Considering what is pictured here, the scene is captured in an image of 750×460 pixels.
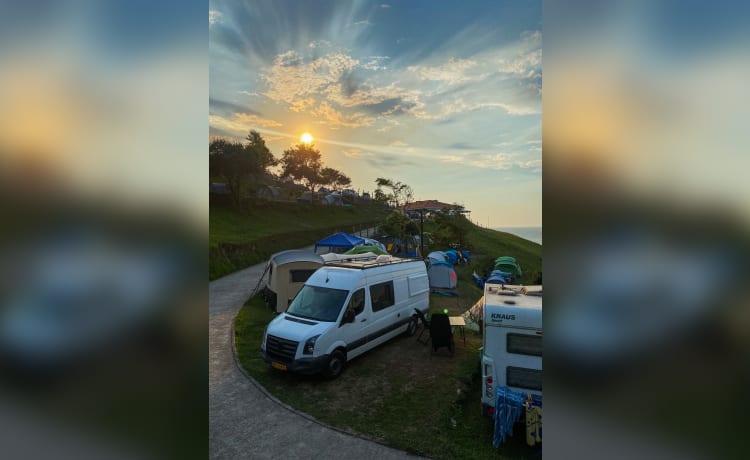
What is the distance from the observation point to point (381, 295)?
9.16m

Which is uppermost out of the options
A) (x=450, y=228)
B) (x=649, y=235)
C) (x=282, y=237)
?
(x=649, y=235)

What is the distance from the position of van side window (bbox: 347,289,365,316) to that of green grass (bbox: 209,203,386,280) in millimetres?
3305

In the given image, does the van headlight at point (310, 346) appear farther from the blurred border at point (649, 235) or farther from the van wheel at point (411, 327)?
the blurred border at point (649, 235)

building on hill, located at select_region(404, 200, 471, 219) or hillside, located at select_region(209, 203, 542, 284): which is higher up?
building on hill, located at select_region(404, 200, 471, 219)

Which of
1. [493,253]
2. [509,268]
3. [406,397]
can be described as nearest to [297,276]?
[406,397]

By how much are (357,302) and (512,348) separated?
12.1 ft

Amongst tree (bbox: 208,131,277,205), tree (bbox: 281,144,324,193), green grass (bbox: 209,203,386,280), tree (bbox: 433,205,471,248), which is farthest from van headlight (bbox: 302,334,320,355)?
tree (bbox: 281,144,324,193)

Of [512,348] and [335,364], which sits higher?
[512,348]

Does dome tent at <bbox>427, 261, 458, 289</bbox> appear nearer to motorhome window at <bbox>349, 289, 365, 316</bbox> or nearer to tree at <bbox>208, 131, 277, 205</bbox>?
motorhome window at <bbox>349, 289, 365, 316</bbox>

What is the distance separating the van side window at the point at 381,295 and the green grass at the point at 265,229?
3.83 m

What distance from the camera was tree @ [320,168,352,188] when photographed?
67.6 m

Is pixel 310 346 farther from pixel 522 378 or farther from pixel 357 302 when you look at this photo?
pixel 522 378

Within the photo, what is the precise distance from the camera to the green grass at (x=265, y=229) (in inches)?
887

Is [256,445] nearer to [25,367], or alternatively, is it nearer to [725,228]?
[25,367]
